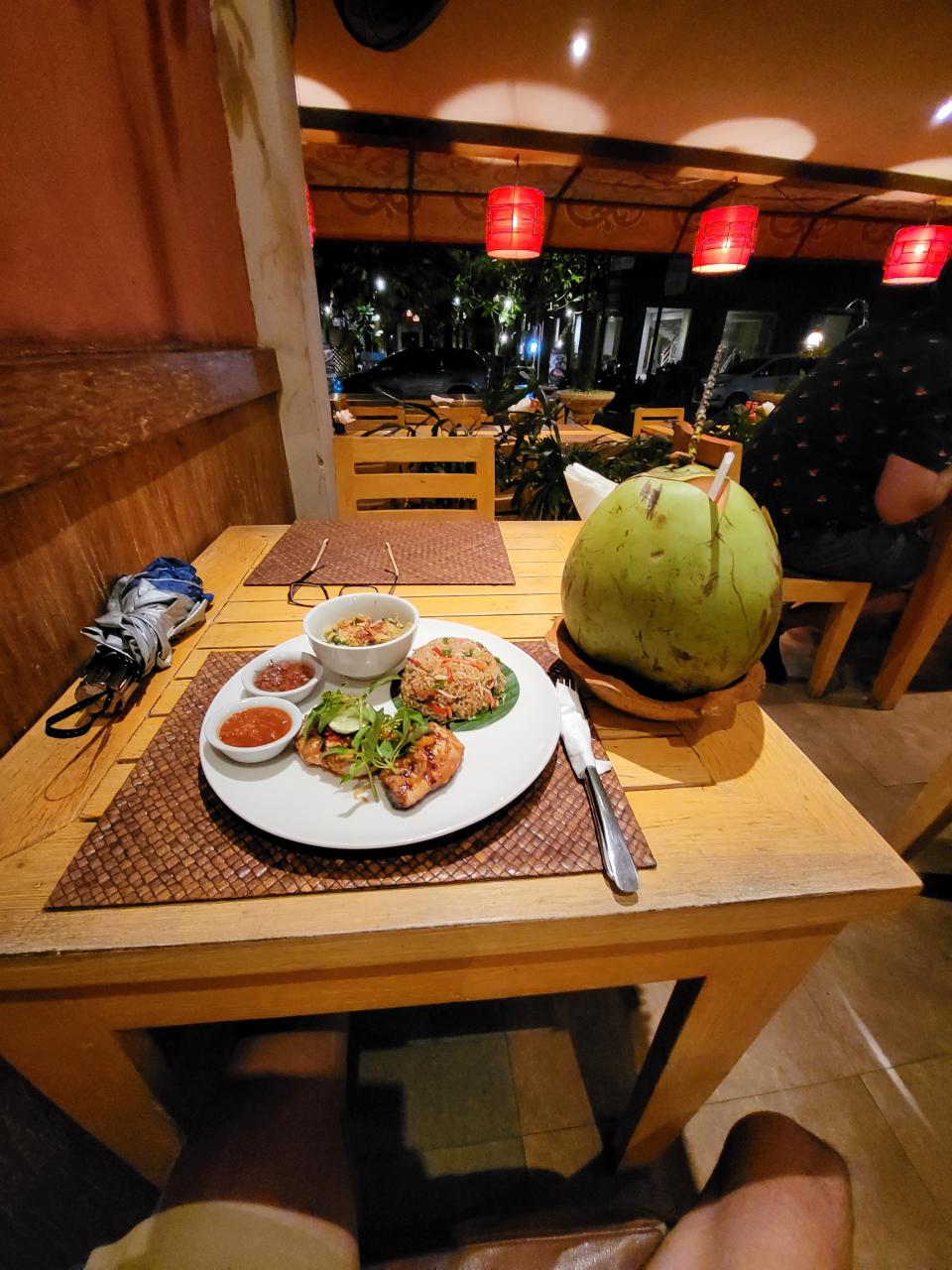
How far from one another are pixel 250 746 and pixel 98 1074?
1.59ft

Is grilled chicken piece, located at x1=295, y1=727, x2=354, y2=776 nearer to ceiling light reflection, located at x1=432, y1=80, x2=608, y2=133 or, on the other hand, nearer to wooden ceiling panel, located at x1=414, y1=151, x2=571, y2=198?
ceiling light reflection, located at x1=432, y1=80, x2=608, y2=133

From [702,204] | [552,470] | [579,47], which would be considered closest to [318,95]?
[579,47]

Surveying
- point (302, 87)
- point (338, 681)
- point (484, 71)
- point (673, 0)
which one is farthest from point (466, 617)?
point (302, 87)

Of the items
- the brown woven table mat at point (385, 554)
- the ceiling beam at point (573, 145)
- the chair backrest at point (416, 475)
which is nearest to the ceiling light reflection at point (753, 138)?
the ceiling beam at point (573, 145)

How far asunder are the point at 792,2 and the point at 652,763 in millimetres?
4534

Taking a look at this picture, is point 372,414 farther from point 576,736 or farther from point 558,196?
point 576,736

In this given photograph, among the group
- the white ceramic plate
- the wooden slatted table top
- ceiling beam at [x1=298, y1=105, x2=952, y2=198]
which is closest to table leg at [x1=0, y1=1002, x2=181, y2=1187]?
the wooden slatted table top

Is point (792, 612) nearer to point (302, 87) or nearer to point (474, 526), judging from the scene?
point (474, 526)

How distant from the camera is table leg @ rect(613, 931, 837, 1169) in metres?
0.70

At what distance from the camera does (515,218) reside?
4586 millimetres

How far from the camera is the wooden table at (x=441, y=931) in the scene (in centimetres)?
53

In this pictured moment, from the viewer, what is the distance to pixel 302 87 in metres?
3.70

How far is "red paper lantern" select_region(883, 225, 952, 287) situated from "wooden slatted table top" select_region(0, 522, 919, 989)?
324 inches

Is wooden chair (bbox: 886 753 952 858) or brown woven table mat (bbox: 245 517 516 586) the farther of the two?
wooden chair (bbox: 886 753 952 858)
